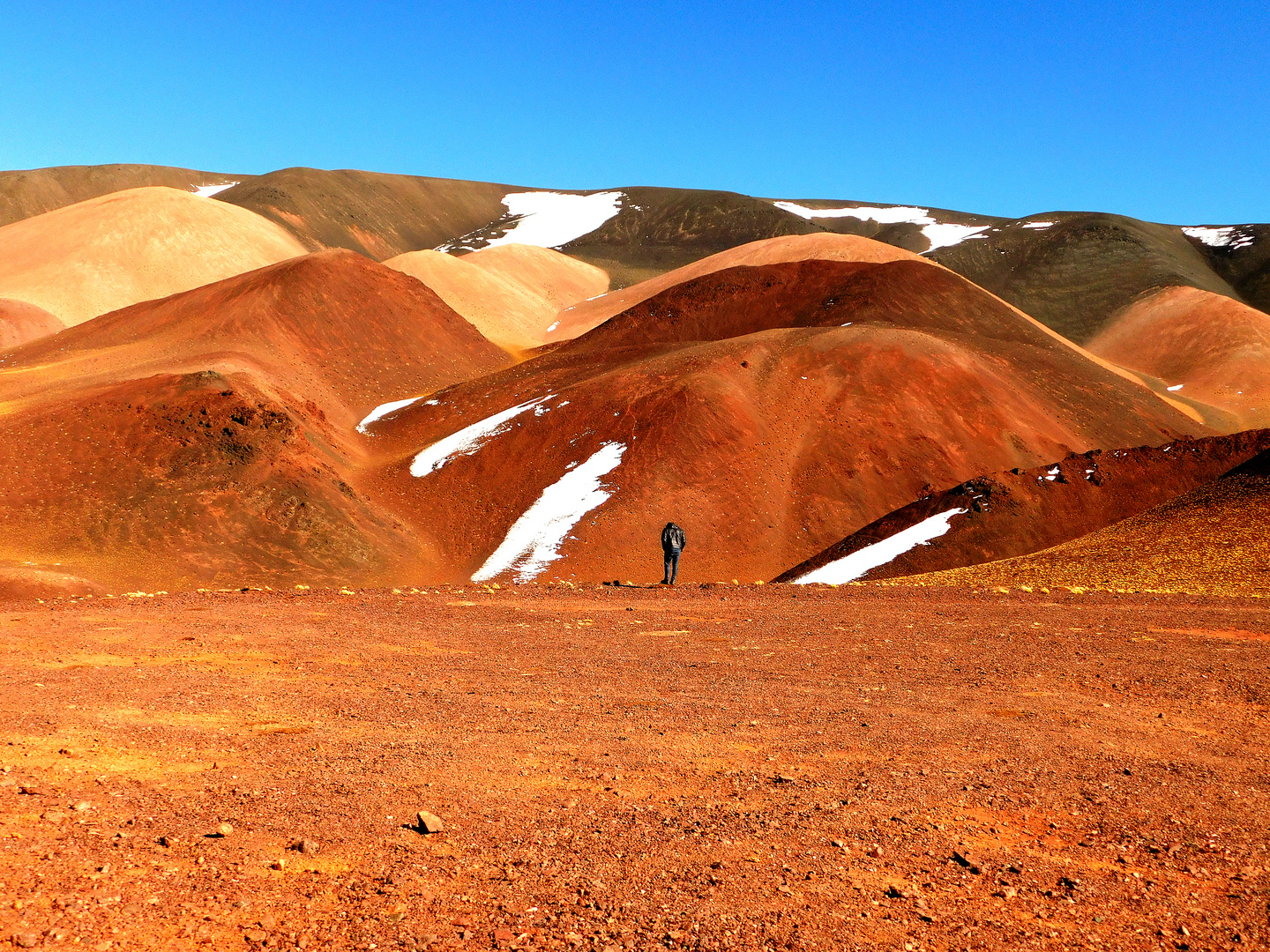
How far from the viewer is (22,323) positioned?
8100 cm

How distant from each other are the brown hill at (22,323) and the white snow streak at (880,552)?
72346 millimetres

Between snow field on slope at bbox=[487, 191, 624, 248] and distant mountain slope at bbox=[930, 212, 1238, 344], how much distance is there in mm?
64904

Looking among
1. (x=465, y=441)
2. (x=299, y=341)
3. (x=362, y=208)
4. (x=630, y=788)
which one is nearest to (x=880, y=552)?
(x=630, y=788)

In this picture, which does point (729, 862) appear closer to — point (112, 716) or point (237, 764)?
point (237, 764)

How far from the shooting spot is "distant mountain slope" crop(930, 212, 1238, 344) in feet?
389

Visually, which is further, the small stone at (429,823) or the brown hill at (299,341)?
the brown hill at (299,341)

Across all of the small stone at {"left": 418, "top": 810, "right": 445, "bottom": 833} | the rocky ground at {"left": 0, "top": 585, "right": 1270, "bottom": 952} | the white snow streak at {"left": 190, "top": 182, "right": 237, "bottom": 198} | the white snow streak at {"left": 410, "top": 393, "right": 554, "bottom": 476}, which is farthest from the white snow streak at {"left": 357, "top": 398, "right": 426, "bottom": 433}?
the white snow streak at {"left": 190, "top": 182, "right": 237, "bottom": 198}

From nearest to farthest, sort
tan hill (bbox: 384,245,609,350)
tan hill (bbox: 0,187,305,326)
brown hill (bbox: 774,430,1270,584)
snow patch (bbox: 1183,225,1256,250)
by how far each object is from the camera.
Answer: brown hill (bbox: 774,430,1270,584) → tan hill (bbox: 0,187,305,326) → tan hill (bbox: 384,245,609,350) → snow patch (bbox: 1183,225,1256,250)

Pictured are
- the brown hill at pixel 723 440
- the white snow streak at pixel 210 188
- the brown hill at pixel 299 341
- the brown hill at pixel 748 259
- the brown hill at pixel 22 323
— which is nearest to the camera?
the brown hill at pixel 723 440

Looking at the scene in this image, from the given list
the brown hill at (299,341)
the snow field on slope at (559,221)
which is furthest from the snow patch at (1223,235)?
the brown hill at (299,341)

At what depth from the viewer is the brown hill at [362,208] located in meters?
149

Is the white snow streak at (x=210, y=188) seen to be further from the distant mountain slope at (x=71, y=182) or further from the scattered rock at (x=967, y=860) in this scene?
the scattered rock at (x=967, y=860)

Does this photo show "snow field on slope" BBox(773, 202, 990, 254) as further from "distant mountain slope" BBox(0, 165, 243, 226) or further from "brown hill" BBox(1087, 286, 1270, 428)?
"distant mountain slope" BBox(0, 165, 243, 226)

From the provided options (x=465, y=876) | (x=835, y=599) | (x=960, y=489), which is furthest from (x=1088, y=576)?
(x=465, y=876)
